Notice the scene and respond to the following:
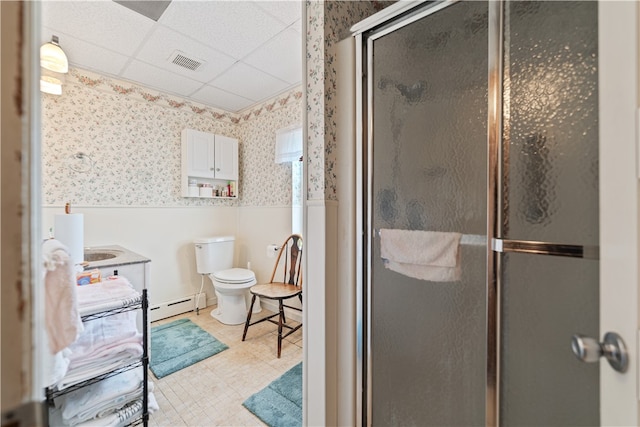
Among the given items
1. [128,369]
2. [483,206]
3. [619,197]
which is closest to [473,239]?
[483,206]

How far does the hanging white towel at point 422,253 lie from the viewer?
908 mm

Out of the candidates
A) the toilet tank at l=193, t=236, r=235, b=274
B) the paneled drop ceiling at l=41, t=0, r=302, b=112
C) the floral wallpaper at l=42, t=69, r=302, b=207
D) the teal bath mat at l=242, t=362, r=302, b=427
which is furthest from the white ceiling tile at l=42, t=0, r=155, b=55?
the teal bath mat at l=242, t=362, r=302, b=427

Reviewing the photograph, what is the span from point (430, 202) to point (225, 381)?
174cm

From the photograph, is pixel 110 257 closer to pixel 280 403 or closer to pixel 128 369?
pixel 128 369

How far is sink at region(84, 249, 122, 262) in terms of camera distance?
1978 millimetres

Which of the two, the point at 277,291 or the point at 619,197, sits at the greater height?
the point at 619,197

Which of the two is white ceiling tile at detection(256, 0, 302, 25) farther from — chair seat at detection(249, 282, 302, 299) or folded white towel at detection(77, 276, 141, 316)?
chair seat at detection(249, 282, 302, 299)

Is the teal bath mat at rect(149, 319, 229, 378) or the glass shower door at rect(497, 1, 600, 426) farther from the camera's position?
the teal bath mat at rect(149, 319, 229, 378)

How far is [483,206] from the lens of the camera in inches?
33.0

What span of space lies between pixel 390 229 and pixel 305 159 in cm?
50

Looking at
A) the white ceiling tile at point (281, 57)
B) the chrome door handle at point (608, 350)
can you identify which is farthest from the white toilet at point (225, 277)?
the chrome door handle at point (608, 350)

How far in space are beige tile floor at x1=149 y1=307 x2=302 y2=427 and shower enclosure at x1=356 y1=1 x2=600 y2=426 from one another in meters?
0.87

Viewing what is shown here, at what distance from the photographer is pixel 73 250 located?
1155mm

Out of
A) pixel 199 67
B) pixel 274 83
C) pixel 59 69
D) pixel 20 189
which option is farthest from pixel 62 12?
pixel 20 189
